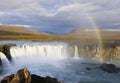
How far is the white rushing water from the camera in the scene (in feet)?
87.8

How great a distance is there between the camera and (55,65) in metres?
34.7

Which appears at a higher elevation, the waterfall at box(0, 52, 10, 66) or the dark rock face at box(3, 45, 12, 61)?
the dark rock face at box(3, 45, 12, 61)

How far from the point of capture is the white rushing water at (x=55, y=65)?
2677 cm

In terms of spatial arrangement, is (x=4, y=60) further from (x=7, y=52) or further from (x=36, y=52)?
(x=36, y=52)

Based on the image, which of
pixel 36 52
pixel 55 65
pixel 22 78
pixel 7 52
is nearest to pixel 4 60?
pixel 7 52

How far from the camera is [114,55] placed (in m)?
43.0

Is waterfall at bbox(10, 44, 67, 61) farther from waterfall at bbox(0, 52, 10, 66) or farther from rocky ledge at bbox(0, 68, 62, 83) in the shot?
rocky ledge at bbox(0, 68, 62, 83)

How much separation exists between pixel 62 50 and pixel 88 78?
17.4m

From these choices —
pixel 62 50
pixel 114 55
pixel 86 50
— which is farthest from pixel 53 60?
pixel 114 55

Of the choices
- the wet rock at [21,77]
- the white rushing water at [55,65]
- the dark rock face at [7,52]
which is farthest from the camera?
the dark rock face at [7,52]

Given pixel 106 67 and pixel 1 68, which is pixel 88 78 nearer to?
pixel 106 67

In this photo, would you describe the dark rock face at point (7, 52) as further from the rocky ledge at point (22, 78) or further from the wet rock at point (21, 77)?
the wet rock at point (21, 77)

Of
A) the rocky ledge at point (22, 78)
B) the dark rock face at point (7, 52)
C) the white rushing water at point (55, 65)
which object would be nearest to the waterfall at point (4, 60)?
the white rushing water at point (55, 65)

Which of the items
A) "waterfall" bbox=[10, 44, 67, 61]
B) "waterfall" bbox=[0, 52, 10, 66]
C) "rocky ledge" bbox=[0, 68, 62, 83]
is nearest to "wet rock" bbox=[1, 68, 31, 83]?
"rocky ledge" bbox=[0, 68, 62, 83]
